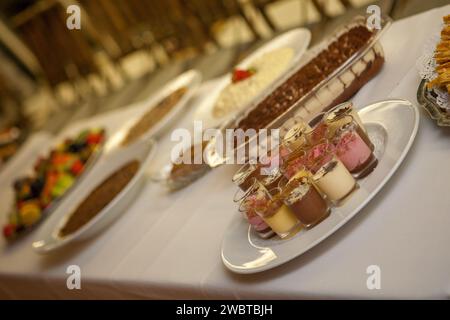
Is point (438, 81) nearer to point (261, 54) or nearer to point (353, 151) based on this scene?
point (353, 151)

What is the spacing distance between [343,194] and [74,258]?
874 mm

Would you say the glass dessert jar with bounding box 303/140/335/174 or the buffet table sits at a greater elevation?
the glass dessert jar with bounding box 303/140/335/174

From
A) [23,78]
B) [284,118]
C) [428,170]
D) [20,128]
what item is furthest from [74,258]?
[23,78]

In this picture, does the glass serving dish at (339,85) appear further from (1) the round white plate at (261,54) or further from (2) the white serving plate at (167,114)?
(2) the white serving plate at (167,114)

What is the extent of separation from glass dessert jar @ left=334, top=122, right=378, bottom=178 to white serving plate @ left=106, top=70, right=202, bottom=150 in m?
0.95

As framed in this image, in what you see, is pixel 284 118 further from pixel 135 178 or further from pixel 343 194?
pixel 135 178

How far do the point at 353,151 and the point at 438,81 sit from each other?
0.60 feet

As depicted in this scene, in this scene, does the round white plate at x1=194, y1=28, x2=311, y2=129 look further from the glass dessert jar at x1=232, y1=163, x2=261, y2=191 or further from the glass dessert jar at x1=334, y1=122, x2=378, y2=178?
the glass dessert jar at x1=334, y1=122, x2=378, y2=178

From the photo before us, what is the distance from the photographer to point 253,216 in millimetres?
931

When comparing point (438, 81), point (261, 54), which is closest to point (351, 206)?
point (438, 81)

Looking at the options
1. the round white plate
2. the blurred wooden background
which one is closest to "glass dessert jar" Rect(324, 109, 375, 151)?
the round white plate

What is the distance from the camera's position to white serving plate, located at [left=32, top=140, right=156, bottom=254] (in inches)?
56.2

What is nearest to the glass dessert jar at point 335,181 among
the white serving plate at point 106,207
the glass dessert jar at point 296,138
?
the glass dessert jar at point 296,138

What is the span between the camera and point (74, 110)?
3.19m
